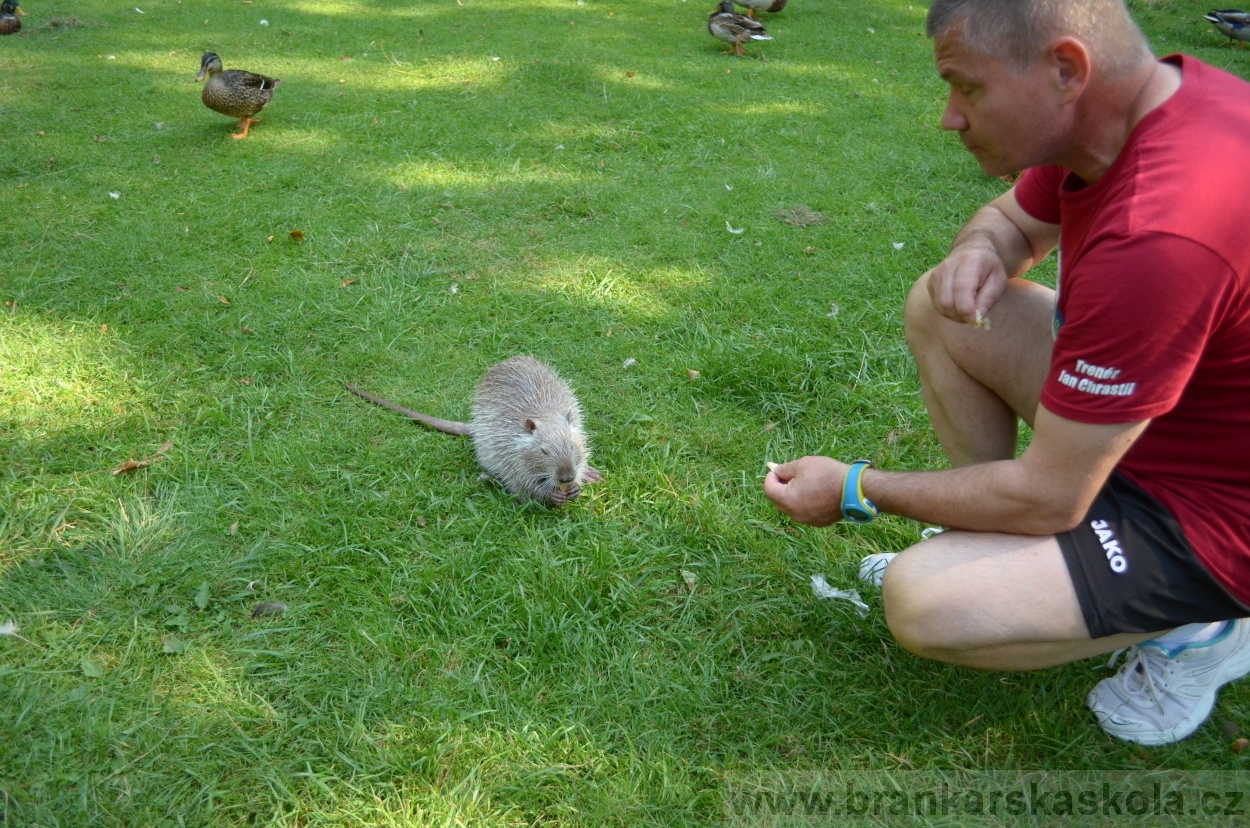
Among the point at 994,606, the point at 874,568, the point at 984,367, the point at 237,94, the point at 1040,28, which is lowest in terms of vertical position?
the point at 874,568

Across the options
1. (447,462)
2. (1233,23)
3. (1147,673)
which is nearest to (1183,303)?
(1147,673)

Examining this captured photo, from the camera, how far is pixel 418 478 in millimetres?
3082

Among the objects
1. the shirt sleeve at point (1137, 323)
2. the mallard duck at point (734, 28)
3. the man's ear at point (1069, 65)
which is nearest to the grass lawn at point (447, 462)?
the shirt sleeve at point (1137, 323)

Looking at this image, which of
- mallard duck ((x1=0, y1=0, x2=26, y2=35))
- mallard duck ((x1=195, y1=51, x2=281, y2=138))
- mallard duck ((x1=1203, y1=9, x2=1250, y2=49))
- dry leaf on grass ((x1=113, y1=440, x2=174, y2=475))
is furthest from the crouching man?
mallard duck ((x1=0, y1=0, x2=26, y2=35))

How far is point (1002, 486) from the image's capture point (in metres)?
1.89

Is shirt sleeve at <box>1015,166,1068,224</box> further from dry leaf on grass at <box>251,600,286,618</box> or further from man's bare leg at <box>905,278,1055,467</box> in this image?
dry leaf on grass at <box>251,600,286,618</box>

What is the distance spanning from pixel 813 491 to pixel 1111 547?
705 millimetres

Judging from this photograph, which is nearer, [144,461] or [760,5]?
[144,461]

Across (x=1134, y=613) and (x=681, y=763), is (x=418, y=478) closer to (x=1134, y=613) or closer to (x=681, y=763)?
(x=681, y=763)

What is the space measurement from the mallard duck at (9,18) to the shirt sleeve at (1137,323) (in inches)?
384

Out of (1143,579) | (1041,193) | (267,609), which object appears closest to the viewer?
(1143,579)

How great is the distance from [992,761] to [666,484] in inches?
54.5

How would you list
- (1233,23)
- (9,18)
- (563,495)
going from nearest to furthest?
(563,495)
(9,18)
(1233,23)

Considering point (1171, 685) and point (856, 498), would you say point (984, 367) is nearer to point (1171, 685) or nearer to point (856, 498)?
point (856, 498)
